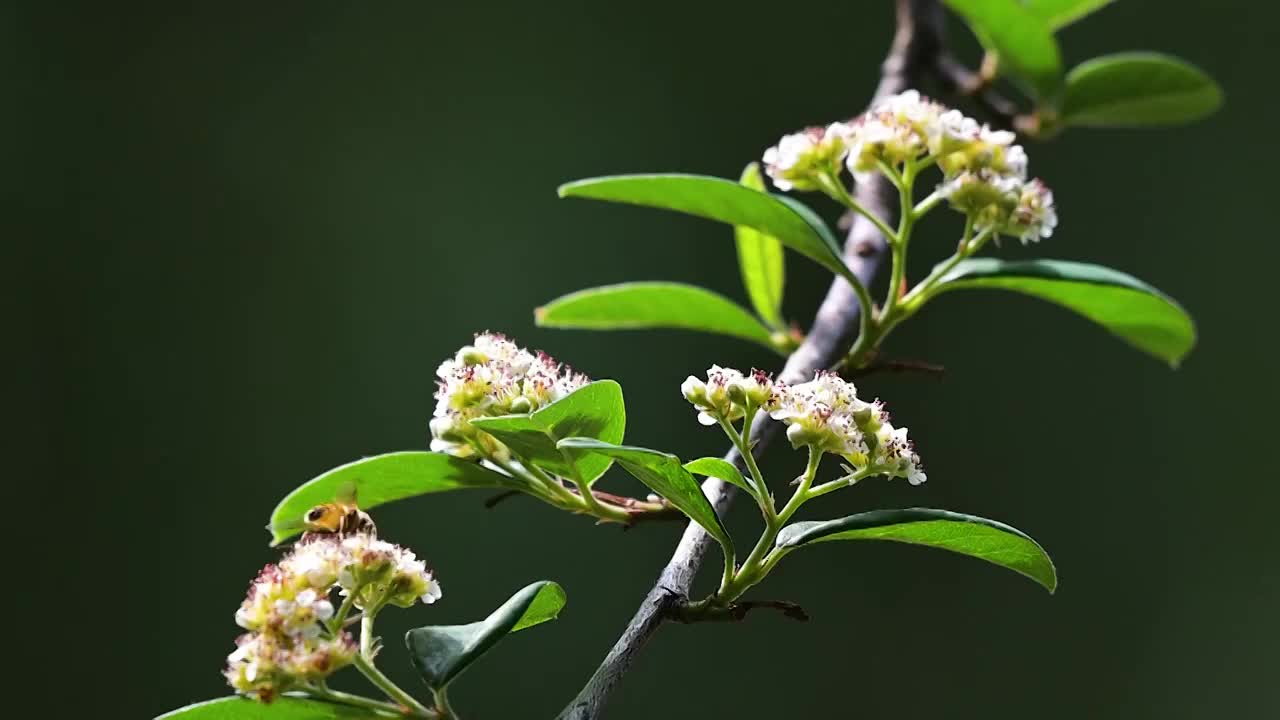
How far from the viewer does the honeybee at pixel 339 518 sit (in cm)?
70

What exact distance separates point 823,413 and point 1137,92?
80cm

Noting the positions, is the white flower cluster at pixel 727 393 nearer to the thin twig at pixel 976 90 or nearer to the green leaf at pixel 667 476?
the green leaf at pixel 667 476

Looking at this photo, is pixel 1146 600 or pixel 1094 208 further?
pixel 1094 208

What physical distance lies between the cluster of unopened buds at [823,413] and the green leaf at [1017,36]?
2.23 ft

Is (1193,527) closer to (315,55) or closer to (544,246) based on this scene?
(544,246)

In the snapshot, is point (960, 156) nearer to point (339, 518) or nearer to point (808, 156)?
point (808, 156)

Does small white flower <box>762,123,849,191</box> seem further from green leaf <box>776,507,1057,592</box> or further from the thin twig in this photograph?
the thin twig

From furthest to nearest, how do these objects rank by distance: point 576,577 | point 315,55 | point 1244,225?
1. point 315,55
2. point 1244,225
3. point 576,577

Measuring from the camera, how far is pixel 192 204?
2965 mm

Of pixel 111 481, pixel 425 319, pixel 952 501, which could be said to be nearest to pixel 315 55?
pixel 425 319

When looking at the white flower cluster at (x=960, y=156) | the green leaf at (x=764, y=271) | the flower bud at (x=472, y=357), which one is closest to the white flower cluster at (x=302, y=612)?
the flower bud at (x=472, y=357)

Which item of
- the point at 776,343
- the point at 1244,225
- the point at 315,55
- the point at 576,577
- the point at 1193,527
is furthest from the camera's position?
the point at 315,55

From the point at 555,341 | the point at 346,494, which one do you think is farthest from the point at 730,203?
the point at 555,341

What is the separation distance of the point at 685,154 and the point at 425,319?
0.72 metres
